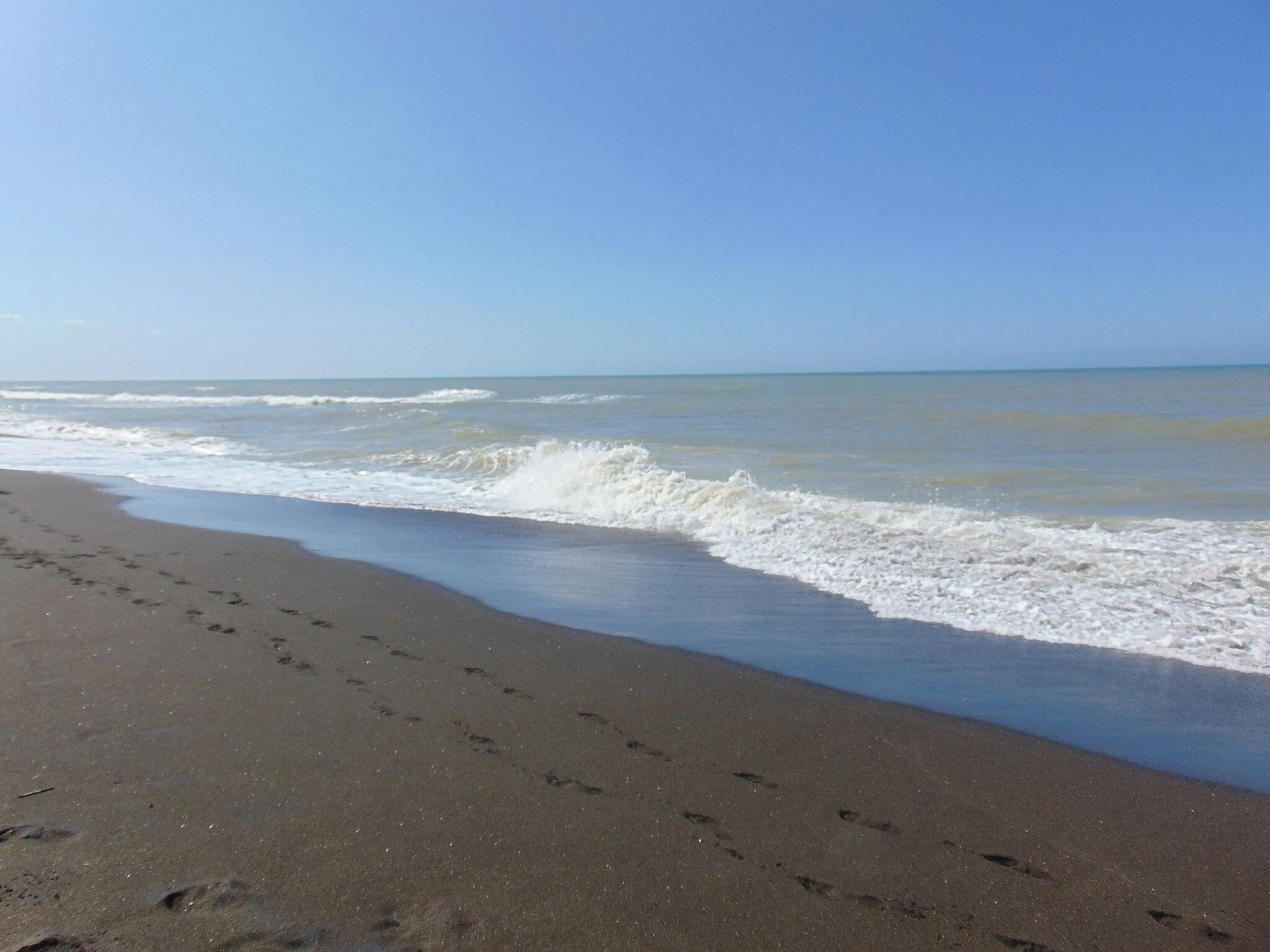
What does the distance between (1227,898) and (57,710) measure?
513cm

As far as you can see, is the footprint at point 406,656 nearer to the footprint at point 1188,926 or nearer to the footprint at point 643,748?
the footprint at point 643,748

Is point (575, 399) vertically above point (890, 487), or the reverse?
point (575, 399)

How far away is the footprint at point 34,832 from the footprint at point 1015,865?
3427mm

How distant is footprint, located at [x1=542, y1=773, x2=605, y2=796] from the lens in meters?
3.28

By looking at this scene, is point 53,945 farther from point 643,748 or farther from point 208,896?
point 643,748

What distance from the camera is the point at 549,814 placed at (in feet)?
10.2

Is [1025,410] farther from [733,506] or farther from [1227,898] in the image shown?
[1227,898]

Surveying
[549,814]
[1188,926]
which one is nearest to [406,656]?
[549,814]

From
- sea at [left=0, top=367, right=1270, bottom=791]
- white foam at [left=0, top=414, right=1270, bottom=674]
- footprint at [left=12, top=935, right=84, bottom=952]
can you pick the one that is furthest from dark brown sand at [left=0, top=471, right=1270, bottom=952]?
white foam at [left=0, top=414, right=1270, bottom=674]

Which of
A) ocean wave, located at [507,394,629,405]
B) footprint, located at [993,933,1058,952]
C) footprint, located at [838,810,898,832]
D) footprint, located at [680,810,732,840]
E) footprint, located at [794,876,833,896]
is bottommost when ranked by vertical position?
footprint, located at [993,933,1058,952]

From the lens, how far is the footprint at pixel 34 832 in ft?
9.25

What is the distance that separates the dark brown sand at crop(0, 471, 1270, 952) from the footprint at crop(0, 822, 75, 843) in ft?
0.04

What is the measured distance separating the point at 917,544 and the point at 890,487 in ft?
15.7

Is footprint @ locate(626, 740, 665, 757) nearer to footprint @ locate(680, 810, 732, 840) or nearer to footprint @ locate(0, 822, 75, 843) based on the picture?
footprint @ locate(680, 810, 732, 840)
